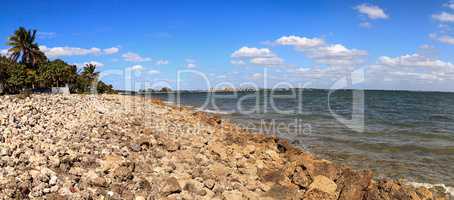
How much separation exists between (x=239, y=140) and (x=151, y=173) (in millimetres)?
8121

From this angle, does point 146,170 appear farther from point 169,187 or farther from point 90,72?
point 90,72

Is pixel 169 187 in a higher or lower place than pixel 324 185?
higher

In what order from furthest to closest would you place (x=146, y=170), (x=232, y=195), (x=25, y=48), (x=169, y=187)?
1. (x=25, y=48)
2. (x=146, y=170)
3. (x=232, y=195)
4. (x=169, y=187)

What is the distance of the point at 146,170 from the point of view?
12727 mm

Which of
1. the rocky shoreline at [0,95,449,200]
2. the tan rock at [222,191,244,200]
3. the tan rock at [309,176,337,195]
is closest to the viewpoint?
the rocky shoreline at [0,95,449,200]

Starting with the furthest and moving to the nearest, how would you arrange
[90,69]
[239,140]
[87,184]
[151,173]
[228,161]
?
[90,69], [239,140], [228,161], [151,173], [87,184]

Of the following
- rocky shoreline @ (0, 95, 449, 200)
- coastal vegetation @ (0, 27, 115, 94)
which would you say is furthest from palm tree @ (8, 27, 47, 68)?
rocky shoreline @ (0, 95, 449, 200)

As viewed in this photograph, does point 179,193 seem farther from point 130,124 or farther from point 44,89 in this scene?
point 44,89

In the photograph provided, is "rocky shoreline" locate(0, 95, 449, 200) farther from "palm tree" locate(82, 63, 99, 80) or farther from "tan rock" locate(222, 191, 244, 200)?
"palm tree" locate(82, 63, 99, 80)

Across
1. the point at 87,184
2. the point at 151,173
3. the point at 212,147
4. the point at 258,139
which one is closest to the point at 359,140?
the point at 258,139

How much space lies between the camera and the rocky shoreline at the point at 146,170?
10516 mm

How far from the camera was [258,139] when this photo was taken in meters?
21.2

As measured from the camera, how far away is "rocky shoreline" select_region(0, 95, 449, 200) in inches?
414

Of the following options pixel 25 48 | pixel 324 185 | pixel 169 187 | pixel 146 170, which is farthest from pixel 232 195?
pixel 25 48
